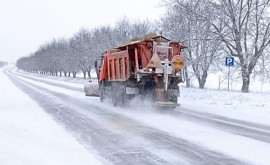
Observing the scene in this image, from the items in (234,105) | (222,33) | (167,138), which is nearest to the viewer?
(167,138)

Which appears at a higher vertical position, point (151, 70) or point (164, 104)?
point (151, 70)

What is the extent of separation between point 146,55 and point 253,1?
489 inches

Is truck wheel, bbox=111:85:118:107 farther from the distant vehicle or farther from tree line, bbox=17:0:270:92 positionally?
tree line, bbox=17:0:270:92

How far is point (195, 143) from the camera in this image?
801 cm

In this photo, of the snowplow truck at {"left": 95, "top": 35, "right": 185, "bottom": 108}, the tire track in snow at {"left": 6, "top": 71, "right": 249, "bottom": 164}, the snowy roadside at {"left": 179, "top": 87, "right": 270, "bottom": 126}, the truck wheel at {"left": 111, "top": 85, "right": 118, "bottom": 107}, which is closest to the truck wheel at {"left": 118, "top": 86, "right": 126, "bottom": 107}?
the snowplow truck at {"left": 95, "top": 35, "right": 185, "bottom": 108}

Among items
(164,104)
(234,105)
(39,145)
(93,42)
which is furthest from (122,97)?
(93,42)

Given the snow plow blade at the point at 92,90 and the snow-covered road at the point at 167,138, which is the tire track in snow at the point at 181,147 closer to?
the snow-covered road at the point at 167,138

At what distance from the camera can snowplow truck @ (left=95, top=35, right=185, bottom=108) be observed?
14.6 metres

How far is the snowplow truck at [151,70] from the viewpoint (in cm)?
1457

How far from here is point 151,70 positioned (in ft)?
47.9

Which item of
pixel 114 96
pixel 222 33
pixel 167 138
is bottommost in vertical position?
pixel 167 138

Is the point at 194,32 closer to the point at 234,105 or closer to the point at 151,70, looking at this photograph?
the point at 234,105

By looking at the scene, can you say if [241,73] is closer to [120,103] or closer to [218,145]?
[120,103]

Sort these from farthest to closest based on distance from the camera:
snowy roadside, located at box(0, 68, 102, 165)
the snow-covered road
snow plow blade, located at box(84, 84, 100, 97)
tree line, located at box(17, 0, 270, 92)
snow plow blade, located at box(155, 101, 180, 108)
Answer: tree line, located at box(17, 0, 270, 92)
snow plow blade, located at box(84, 84, 100, 97)
snow plow blade, located at box(155, 101, 180, 108)
the snow-covered road
snowy roadside, located at box(0, 68, 102, 165)
